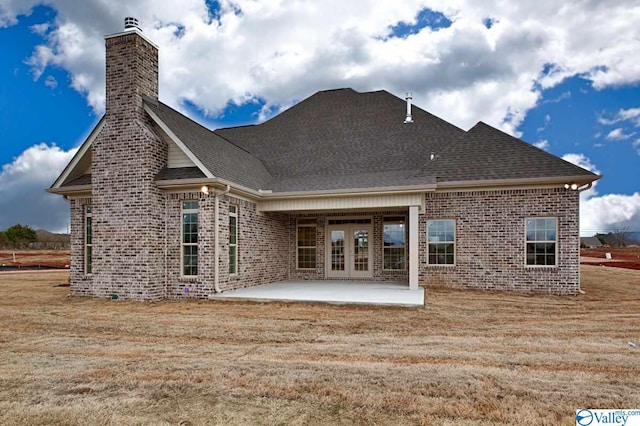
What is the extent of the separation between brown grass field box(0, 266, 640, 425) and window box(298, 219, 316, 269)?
6.10 metres

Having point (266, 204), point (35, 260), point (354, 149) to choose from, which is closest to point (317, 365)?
point (266, 204)

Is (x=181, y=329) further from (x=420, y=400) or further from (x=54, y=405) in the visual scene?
(x=420, y=400)

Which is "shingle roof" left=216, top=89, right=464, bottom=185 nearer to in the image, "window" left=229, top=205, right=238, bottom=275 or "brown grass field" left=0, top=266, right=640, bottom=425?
"window" left=229, top=205, right=238, bottom=275

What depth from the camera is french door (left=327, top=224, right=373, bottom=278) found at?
1490 centimetres

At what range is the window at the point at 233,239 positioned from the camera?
38.4ft

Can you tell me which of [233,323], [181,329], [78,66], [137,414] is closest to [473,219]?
[233,323]

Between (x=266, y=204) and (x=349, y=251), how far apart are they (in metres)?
3.81

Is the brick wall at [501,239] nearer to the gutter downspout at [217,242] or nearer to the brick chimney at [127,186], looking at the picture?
the gutter downspout at [217,242]

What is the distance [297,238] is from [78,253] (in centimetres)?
726

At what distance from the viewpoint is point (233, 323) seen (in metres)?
7.80

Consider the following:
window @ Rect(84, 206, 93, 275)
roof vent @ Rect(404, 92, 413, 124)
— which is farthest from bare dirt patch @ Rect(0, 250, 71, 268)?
roof vent @ Rect(404, 92, 413, 124)

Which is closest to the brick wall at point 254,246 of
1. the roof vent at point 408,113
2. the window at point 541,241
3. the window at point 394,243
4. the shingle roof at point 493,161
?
the window at point 394,243

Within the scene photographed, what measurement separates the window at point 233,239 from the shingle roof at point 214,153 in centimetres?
90

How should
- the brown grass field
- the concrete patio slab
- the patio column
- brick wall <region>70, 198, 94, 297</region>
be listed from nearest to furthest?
the brown grass field, the concrete patio slab, the patio column, brick wall <region>70, 198, 94, 297</region>
